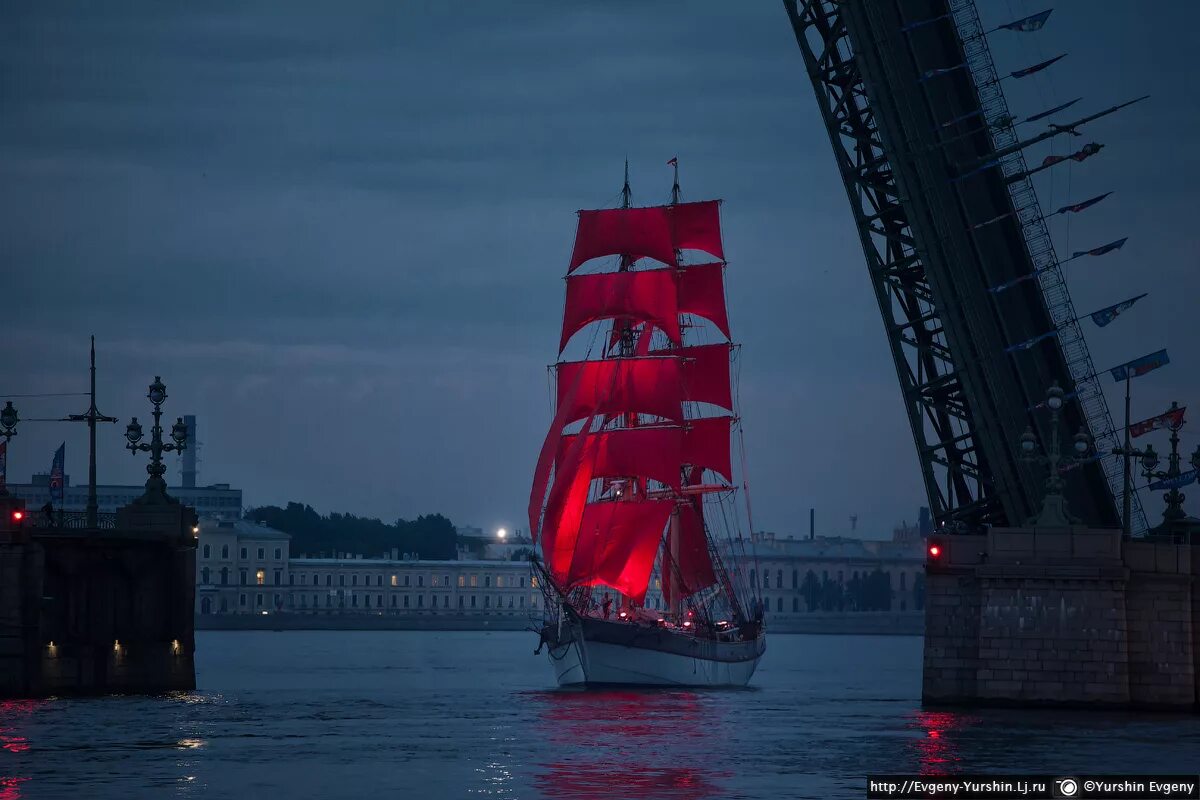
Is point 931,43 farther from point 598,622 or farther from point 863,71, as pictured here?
point 598,622

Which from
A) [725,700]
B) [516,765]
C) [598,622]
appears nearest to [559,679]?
[598,622]

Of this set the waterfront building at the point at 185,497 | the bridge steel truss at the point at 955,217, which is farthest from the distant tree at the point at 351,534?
the bridge steel truss at the point at 955,217

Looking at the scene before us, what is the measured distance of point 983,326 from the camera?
3878cm

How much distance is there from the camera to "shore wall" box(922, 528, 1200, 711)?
1441 inches

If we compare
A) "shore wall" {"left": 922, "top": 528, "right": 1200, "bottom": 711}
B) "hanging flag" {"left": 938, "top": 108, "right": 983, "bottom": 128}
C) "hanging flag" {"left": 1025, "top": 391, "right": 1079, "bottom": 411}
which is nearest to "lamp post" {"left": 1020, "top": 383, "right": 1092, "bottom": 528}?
"shore wall" {"left": 922, "top": 528, "right": 1200, "bottom": 711}

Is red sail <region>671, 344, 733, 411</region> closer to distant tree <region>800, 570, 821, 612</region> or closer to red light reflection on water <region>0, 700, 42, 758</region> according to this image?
red light reflection on water <region>0, 700, 42, 758</region>

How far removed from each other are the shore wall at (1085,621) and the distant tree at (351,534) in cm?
13842

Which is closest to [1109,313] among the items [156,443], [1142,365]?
[1142,365]

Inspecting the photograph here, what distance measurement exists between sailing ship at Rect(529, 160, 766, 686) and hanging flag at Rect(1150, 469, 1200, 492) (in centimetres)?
1982

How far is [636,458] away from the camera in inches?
2338

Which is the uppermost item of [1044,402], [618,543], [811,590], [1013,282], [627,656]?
[1013,282]

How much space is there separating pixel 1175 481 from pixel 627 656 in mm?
21234

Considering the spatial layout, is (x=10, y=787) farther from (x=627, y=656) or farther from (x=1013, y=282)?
(x=627, y=656)

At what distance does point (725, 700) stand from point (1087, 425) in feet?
52.1
